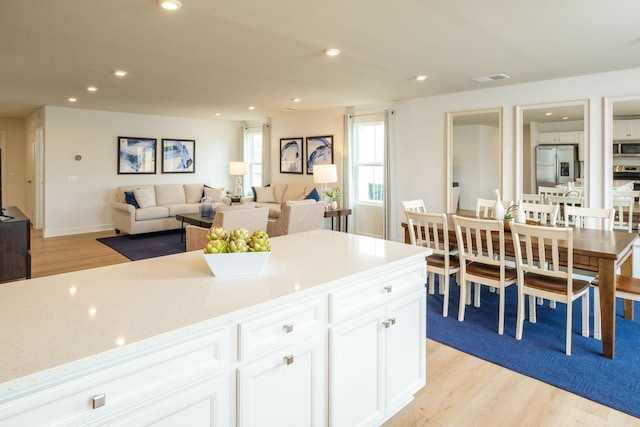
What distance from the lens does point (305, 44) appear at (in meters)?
3.40

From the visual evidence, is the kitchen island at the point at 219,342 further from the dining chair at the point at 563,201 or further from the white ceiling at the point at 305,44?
the dining chair at the point at 563,201

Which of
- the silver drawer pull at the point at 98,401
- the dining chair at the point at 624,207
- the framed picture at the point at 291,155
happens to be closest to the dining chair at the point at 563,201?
the dining chair at the point at 624,207

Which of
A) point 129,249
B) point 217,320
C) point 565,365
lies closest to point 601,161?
point 565,365

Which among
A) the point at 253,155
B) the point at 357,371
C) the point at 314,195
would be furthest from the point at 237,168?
the point at 357,371

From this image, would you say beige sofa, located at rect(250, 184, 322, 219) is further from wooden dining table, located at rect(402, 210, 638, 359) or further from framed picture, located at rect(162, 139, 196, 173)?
wooden dining table, located at rect(402, 210, 638, 359)

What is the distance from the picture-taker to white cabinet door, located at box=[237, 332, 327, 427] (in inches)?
53.7

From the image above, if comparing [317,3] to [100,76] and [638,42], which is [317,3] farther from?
[100,76]

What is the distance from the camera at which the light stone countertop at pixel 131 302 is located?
101 cm

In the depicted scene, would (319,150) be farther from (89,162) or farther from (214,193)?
(89,162)

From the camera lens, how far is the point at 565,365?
8.86 feet

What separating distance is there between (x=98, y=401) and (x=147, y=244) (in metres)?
6.27

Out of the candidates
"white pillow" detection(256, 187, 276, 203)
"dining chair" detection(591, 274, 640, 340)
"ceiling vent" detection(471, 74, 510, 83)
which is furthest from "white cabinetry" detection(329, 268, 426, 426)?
"white pillow" detection(256, 187, 276, 203)

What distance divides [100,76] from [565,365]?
5.37 meters

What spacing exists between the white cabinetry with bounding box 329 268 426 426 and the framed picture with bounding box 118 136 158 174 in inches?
301
